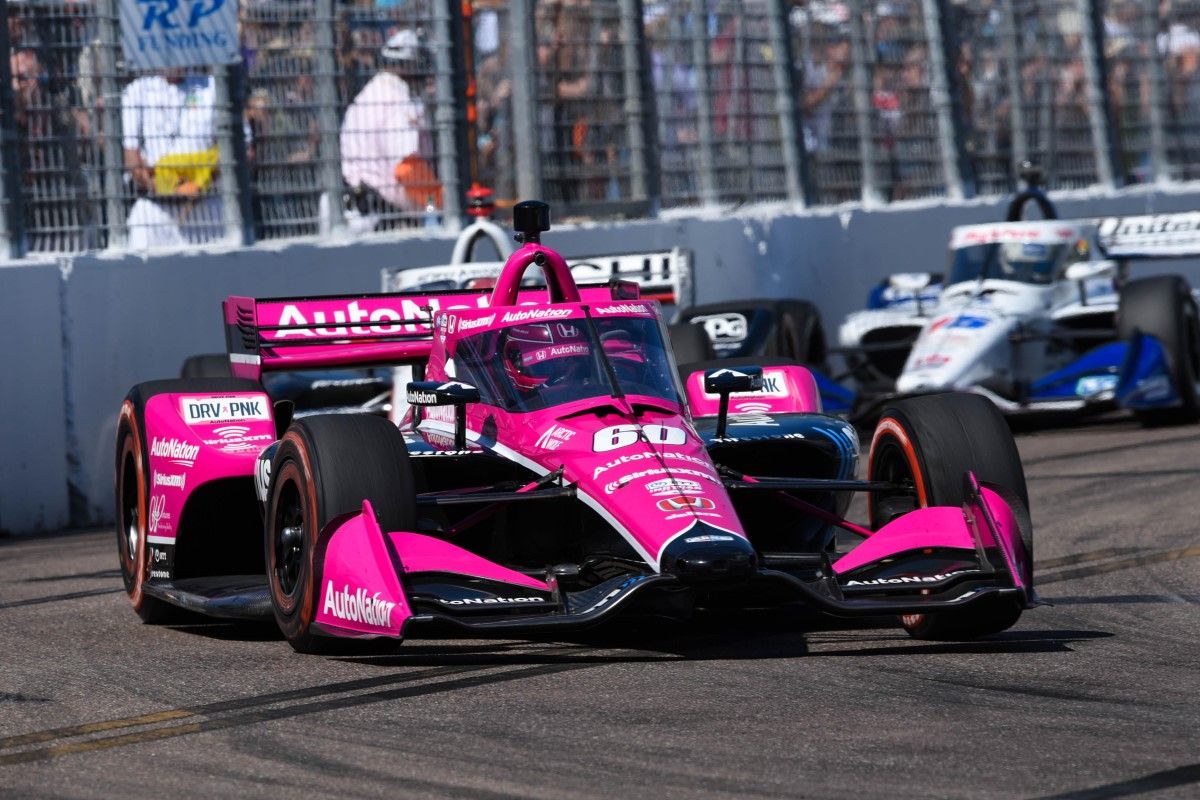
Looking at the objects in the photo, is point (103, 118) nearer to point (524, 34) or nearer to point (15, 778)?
point (524, 34)

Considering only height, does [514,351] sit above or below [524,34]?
below

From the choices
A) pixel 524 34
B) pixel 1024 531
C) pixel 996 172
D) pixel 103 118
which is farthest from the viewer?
pixel 996 172

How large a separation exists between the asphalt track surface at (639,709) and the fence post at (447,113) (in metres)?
6.69

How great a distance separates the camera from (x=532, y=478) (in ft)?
22.6

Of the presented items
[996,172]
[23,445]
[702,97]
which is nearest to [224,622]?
[23,445]

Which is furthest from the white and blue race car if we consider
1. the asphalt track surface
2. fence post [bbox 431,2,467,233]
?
the asphalt track surface

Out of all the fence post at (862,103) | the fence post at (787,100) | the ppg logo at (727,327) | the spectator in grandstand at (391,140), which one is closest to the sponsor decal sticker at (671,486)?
the ppg logo at (727,327)

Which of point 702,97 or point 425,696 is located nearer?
point 425,696

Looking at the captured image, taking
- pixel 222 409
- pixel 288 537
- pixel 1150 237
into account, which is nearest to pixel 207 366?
pixel 222 409

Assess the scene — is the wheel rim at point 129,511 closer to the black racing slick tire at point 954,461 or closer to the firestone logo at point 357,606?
the firestone logo at point 357,606

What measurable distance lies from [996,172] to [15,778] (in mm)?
15052

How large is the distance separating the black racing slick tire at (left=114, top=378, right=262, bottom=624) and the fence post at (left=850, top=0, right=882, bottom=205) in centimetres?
1012

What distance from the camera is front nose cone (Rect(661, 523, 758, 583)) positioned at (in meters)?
5.96

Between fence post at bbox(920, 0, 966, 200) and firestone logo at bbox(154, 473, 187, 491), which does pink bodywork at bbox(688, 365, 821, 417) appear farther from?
fence post at bbox(920, 0, 966, 200)
